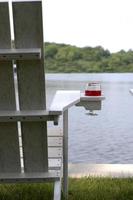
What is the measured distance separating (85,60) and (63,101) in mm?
3066

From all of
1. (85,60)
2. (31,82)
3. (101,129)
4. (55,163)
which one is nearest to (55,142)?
(55,163)

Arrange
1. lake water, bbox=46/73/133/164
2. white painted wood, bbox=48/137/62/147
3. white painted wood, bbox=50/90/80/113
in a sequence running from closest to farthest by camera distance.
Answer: white painted wood, bbox=50/90/80/113, white painted wood, bbox=48/137/62/147, lake water, bbox=46/73/133/164

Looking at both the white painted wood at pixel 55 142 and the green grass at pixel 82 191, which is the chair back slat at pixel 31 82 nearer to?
the white painted wood at pixel 55 142

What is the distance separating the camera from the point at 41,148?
1701 mm

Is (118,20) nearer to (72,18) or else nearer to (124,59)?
(72,18)

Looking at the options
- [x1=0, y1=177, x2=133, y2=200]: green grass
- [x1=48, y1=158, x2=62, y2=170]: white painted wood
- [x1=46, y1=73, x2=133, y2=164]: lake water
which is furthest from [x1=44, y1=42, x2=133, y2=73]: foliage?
[x1=48, y1=158, x2=62, y2=170]: white painted wood

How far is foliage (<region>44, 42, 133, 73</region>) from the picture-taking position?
4535 millimetres

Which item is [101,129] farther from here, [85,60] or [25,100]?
[25,100]

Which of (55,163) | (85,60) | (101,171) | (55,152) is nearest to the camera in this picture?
(55,163)

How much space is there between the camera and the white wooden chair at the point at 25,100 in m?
1.51

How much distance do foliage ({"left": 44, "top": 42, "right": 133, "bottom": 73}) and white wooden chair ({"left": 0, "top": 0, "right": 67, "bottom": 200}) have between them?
272 cm

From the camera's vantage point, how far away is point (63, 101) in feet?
5.98

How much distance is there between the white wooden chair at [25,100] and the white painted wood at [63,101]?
A: 42 millimetres

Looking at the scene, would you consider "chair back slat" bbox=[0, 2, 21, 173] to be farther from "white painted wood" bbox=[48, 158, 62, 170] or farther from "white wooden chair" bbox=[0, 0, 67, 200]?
"white painted wood" bbox=[48, 158, 62, 170]
